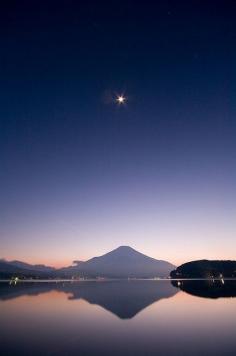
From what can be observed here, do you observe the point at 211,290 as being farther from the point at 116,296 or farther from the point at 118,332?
the point at 118,332

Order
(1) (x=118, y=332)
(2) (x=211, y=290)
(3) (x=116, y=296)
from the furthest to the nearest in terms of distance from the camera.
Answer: (2) (x=211, y=290), (3) (x=116, y=296), (1) (x=118, y=332)

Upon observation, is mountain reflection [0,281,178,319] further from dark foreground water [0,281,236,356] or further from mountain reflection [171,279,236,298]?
mountain reflection [171,279,236,298]

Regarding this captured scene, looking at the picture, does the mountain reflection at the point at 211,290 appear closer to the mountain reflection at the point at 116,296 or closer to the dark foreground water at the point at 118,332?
the mountain reflection at the point at 116,296

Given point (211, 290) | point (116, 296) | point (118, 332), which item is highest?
point (211, 290)

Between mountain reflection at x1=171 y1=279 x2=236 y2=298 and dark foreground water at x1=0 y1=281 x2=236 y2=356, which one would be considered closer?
dark foreground water at x1=0 y1=281 x2=236 y2=356

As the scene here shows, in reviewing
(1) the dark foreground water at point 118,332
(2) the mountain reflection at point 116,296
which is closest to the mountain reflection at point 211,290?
(2) the mountain reflection at point 116,296

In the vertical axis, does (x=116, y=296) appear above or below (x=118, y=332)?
above

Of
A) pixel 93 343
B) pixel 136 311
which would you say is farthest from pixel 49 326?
pixel 136 311

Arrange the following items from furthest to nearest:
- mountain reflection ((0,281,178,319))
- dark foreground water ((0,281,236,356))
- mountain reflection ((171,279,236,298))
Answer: mountain reflection ((171,279,236,298))
mountain reflection ((0,281,178,319))
dark foreground water ((0,281,236,356))

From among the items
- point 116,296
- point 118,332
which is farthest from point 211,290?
point 118,332

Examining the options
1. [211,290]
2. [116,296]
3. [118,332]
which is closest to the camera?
Result: [118,332]

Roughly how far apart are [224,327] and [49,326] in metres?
13.8

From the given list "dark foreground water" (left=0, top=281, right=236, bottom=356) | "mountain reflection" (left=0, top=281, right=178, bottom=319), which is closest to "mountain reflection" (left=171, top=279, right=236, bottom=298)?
"mountain reflection" (left=0, top=281, right=178, bottom=319)

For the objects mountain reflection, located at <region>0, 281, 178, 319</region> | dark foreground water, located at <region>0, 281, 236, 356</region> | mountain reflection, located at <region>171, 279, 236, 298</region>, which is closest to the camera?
dark foreground water, located at <region>0, 281, 236, 356</region>
